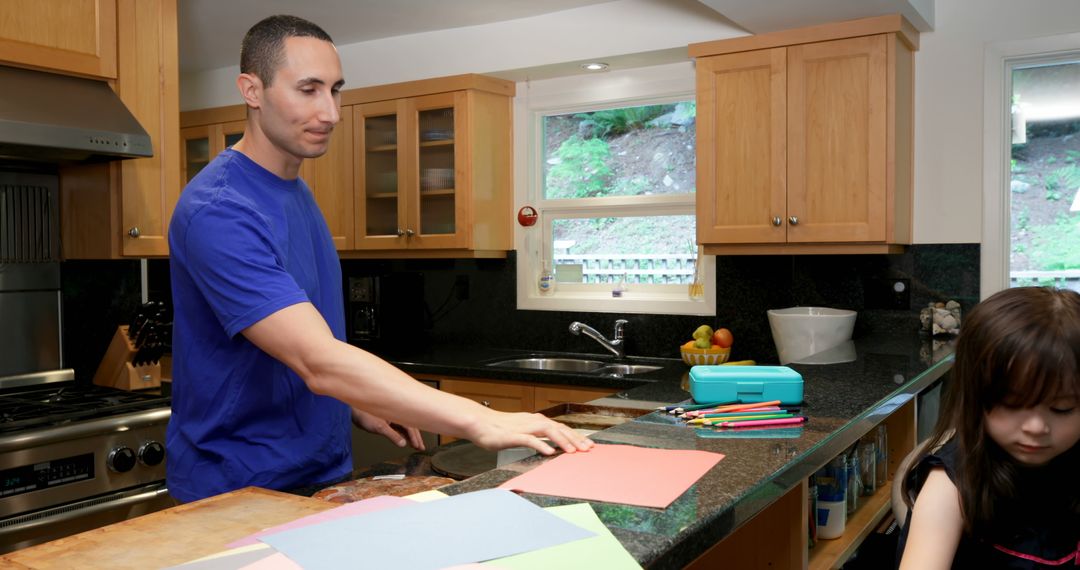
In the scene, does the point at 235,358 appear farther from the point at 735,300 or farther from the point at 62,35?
the point at 735,300

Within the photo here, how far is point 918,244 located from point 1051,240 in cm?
46

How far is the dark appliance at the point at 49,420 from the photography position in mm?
2520

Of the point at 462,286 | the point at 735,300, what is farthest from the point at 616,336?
the point at 462,286

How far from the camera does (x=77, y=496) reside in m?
2.65

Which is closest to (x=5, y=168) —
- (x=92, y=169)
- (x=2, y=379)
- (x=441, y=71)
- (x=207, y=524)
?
(x=92, y=169)

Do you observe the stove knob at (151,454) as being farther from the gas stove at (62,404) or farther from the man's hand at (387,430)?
the man's hand at (387,430)

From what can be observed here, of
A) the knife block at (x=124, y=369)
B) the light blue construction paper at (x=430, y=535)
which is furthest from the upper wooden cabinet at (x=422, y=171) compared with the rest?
the light blue construction paper at (x=430, y=535)

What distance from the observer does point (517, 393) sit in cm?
361

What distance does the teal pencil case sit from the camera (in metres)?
1.68

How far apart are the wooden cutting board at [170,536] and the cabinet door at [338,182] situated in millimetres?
3203

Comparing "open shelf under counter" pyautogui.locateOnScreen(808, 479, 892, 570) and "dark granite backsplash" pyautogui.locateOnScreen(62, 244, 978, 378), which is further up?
"dark granite backsplash" pyautogui.locateOnScreen(62, 244, 978, 378)

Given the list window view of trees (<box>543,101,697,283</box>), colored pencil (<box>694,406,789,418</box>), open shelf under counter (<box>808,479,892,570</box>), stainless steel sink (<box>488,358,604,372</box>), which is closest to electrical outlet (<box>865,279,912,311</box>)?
window view of trees (<box>543,101,697,283</box>)

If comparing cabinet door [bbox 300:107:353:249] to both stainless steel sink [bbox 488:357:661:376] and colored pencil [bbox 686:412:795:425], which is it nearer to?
stainless steel sink [bbox 488:357:661:376]

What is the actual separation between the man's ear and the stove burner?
1555 millimetres
